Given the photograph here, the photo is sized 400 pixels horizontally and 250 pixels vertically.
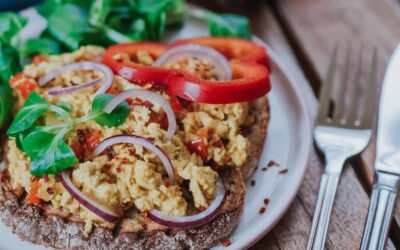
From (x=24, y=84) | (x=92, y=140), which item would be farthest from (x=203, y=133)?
(x=24, y=84)

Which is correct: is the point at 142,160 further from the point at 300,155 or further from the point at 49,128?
the point at 300,155

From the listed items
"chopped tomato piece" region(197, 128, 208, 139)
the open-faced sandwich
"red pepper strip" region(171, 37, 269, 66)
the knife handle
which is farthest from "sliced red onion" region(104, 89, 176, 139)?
the knife handle

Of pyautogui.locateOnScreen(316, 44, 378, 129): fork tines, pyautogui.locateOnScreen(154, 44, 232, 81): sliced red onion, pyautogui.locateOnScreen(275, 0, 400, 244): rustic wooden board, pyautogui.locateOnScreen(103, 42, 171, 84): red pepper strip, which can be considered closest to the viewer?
pyautogui.locateOnScreen(103, 42, 171, 84): red pepper strip

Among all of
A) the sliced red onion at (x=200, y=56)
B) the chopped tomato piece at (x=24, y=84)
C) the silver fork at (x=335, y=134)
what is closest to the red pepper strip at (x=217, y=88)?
the sliced red onion at (x=200, y=56)

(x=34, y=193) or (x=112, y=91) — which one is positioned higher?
(x=112, y=91)

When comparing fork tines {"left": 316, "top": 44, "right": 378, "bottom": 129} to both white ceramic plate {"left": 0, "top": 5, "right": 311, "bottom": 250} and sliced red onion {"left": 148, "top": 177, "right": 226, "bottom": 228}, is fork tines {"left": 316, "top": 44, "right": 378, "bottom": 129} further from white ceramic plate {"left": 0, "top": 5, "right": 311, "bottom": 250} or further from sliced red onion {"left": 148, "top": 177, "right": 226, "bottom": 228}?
sliced red onion {"left": 148, "top": 177, "right": 226, "bottom": 228}

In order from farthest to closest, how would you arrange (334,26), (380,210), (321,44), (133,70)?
(334,26)
(321,44)
(133,70)
(380,210)

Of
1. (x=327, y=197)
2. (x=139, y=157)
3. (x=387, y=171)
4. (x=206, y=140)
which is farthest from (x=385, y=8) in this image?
(x=139, y=157)
